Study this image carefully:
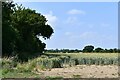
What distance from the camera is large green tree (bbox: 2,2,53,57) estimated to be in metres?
54.0

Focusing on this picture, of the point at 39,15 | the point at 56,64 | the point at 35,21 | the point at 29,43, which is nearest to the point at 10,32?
the point at 56,64

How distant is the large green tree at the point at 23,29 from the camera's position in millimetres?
54022

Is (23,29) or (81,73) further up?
(23,29)

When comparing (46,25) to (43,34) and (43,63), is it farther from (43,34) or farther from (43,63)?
(43,63)

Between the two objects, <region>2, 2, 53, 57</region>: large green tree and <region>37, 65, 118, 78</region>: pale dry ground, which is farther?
<region>2, 2, 53, 57</region>: large green tree

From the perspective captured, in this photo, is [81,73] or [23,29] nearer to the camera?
[81,73]

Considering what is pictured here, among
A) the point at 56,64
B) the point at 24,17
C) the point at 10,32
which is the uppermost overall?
the point at 24,17

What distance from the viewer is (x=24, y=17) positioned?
77.7 meters

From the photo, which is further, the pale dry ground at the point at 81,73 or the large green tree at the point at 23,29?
the large green tree at the point at 23,29

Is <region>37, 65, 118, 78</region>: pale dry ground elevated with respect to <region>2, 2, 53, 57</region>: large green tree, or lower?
lower

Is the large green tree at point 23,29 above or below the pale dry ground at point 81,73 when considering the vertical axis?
above

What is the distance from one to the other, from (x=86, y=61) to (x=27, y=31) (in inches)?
1447

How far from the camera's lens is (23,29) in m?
75.8

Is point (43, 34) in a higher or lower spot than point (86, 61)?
higher
